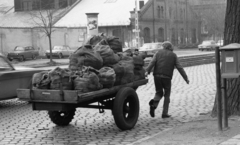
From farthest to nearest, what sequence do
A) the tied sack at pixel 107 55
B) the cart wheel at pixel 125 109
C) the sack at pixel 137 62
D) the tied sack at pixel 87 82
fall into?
the sack at pixel 137 62 < the tied sack at pixel 107 55 < the cart wheel at pixel 125 109 < the tied sack at pixel 87 82

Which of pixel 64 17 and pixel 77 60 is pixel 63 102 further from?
A: pixel 64 17

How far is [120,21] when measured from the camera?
58969 mm

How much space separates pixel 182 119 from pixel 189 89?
555 cm

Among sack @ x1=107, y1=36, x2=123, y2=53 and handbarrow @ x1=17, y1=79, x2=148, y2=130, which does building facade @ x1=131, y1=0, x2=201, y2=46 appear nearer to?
sack @ x1=107, y1=36, x2=123, y2=53

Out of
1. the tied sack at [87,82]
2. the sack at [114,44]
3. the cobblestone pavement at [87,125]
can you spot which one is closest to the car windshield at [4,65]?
the cobblestone pavement at [87,125]

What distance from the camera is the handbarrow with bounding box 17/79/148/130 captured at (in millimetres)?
7852

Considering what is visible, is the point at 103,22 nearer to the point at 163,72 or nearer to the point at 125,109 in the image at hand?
the point at 163,72

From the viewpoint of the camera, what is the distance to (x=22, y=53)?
1785 inches

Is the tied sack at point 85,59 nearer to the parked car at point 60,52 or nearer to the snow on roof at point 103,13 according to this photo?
the parked car at point 60,52

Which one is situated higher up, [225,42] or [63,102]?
[225,42]

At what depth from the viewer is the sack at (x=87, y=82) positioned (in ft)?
26.4

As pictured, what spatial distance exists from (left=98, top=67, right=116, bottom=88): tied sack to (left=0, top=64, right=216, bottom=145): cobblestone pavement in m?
0.93

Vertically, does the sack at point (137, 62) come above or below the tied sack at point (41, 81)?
above

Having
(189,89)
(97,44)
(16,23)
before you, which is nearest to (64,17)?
(16,23)
